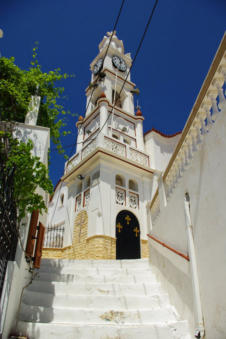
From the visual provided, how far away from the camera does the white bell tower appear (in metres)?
11.2

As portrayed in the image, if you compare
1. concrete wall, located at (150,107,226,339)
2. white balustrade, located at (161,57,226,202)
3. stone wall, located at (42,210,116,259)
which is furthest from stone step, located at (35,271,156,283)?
stone wall, located at (42,210,116,259)

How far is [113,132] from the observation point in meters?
14.8

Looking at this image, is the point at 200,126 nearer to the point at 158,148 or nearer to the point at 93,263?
the point at 93,263

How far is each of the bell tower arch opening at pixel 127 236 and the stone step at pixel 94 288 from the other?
6443 mm

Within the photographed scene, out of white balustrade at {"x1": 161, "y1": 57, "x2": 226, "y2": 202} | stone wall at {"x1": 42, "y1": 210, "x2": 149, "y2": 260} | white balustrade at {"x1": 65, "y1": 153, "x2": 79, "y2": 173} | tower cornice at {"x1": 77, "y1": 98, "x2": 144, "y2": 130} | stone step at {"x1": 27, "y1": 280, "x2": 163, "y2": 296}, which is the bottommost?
stone step at {"x1": 27, "y1": 280, "x2": 163, "y2": 296}

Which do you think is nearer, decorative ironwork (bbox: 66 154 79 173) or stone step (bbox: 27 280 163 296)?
stone step (bbox: 27 280 163 296)

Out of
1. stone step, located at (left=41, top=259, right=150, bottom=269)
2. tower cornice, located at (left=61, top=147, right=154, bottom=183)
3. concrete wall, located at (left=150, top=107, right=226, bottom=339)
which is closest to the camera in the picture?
concrete wall, located at (left=150, top=107, right=226, bottom=339)

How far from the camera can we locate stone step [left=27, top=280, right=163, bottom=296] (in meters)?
4.53

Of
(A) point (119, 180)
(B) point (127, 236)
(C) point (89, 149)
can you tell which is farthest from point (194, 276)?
(C) point (89, 149)

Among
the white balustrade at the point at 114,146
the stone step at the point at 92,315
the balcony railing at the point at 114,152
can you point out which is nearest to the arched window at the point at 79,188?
the balcony railing at the point at 114,152

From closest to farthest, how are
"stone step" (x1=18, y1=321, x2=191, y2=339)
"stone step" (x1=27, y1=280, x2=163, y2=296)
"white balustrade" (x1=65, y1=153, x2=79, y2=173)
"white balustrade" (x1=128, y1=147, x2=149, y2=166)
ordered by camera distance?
1. "stone step" (x1=18, y1=321, x2=191, y2=339)
2. "stone step" (x1=27, y1=280, x2=163, y2=296)
3. "white balustrade" (x1=128, y1=147, x2=149, y2=166)
4. "white balustrade" (x1=65, y1=153, x2=79, y2=173)

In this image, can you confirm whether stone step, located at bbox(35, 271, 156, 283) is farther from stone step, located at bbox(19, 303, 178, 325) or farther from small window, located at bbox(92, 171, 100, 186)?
small window, located at bbox(92, 171, 100, 186)

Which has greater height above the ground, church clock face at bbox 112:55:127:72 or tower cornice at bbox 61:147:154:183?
church clock face at bbox 112:55:127:72

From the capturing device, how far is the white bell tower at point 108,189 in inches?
440
